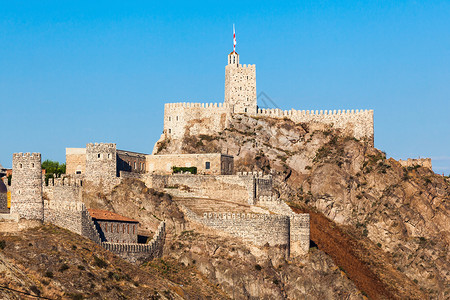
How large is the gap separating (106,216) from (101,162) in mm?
10662

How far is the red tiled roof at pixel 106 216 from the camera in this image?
120m

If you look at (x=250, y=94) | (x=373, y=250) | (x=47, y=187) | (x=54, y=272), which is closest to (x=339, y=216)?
(x=373, y=250)

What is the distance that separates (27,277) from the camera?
104m

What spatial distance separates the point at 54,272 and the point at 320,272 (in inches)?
1248

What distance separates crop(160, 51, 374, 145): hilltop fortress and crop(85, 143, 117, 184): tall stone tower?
905 inches

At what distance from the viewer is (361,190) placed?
484 feet

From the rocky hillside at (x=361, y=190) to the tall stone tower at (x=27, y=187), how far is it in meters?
35.0

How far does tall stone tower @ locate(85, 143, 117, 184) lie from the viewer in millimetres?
129750

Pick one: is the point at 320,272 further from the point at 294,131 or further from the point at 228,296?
the point at 294,131

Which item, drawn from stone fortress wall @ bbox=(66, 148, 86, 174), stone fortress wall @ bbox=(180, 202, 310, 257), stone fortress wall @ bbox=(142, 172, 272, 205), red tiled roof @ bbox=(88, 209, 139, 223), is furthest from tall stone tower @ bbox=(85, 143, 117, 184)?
stone fortress wall @ bbox=(180, 202, 310, 257)

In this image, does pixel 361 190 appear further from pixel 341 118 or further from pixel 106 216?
pixel 106 216

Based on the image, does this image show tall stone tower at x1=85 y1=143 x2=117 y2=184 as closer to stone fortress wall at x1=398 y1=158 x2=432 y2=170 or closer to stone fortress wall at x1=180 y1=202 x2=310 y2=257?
stone fortress wall at x1=180 y1=202 x2=310 y2=257

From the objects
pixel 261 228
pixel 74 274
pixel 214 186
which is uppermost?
pixel 214 186

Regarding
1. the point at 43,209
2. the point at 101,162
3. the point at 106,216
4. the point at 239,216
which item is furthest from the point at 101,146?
the point at 239,216
